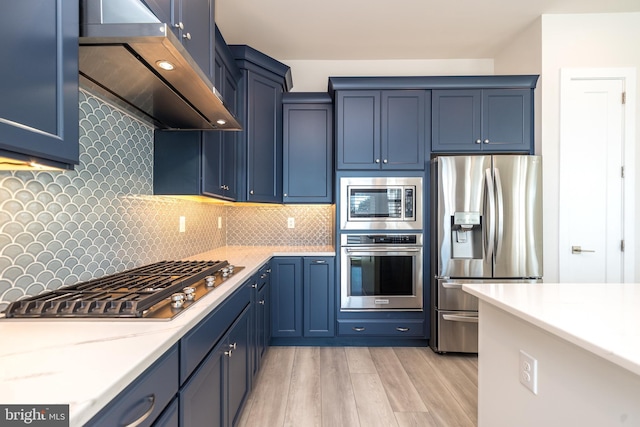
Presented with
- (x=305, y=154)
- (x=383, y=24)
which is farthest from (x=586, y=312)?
(x=383, y=24)

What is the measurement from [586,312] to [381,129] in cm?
210

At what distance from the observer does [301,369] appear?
2.33 m

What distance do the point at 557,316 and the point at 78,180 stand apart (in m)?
1.91

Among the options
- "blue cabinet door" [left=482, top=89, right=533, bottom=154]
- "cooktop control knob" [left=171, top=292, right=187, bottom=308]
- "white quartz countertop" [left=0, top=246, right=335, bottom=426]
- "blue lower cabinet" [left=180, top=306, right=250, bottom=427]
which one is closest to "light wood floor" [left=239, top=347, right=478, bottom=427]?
"blue lower cabinet" [left=180, top=306, right=250, bottom=427]

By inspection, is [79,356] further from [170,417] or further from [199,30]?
[199,30]

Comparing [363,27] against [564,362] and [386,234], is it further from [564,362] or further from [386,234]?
[564,362]

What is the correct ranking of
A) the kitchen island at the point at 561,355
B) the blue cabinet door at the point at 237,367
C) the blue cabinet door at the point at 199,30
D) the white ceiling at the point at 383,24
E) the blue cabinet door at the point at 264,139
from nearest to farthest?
the kitchen island at the point at 561,355
the blue cabinet door at the point at 199,30
the blue cabinet door at the point at 237,367
the white ceiling at the point at 383,24
the blue cabinet door at the point at 264,139

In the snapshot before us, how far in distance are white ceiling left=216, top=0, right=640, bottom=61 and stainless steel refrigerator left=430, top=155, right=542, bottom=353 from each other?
1247 millimetres

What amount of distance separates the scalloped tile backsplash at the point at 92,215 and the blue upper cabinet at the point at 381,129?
1490mm

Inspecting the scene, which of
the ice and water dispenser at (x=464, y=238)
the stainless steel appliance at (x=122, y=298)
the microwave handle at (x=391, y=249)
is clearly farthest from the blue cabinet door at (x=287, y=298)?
the ice and water dispenser at (x=464, y=238)

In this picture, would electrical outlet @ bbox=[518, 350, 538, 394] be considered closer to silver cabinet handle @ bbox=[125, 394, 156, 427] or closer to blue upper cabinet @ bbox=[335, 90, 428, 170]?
silver cabinet handle @ bbox=[125, 394, 156, 427]

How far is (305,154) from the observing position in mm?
2941

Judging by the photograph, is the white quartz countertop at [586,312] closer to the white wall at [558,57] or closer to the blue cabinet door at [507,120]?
the white wall at [558,57]

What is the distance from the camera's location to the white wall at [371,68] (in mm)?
3268
